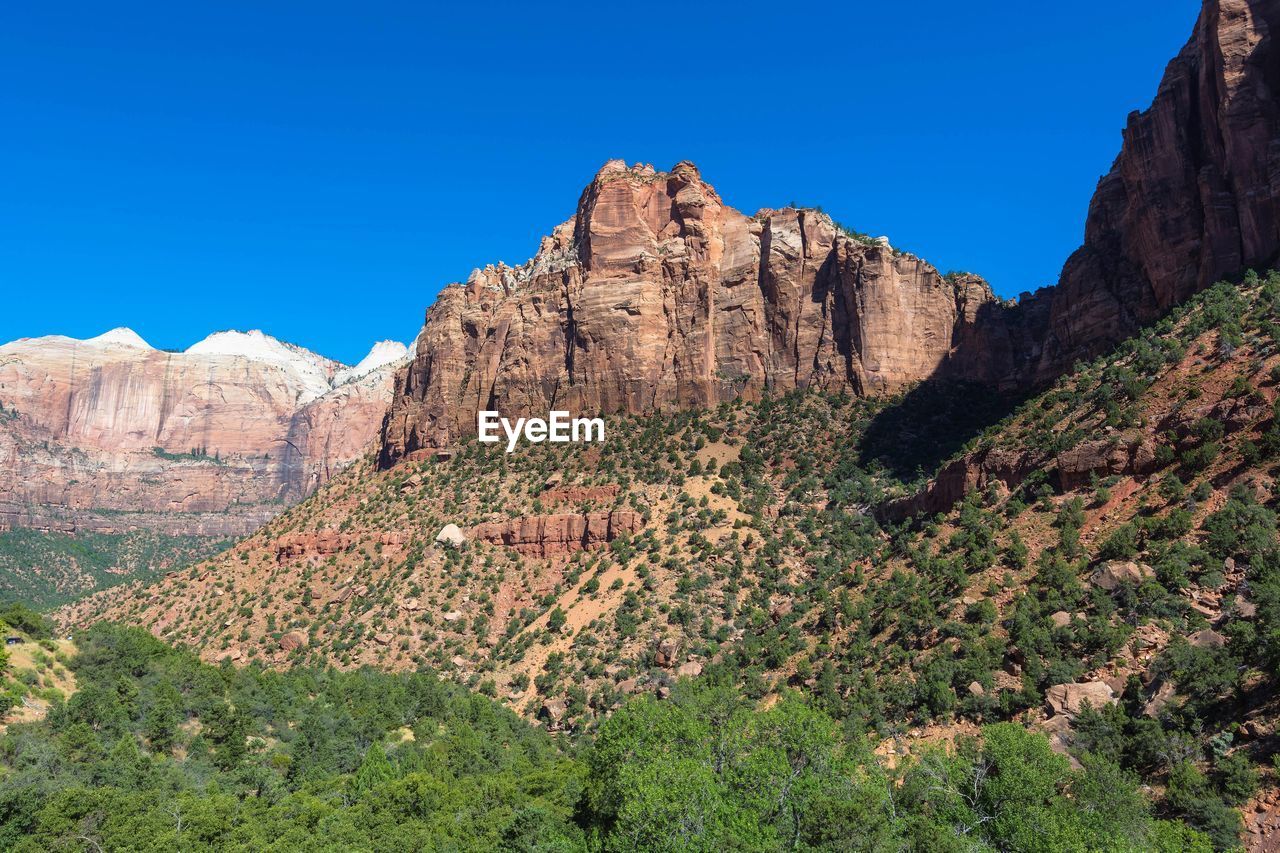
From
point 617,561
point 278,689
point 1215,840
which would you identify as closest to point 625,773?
point 1215,840

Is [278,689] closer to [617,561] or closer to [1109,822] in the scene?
[617,561]

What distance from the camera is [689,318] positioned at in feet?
297

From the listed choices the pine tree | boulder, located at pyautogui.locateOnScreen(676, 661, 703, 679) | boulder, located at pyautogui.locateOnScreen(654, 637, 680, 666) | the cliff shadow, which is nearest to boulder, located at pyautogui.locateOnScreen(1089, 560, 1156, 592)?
boulder, located at pyautogui.locateOnScreen(676, 661, 703, 679)

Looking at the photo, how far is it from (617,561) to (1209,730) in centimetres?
4603

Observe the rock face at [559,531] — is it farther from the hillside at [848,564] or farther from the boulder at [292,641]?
the boulder at [292,641]

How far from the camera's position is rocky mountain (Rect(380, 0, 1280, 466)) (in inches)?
3029

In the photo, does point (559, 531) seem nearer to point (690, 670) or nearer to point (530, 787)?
point (690, 670)

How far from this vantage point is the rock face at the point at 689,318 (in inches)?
3398

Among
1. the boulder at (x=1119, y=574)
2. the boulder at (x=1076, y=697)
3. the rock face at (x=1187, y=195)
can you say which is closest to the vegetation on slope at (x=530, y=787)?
the boulder at (x=1076, y=697)

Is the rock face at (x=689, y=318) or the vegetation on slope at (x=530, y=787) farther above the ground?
the rock face at (x=689, y=318)

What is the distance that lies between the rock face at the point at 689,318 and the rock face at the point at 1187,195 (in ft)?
46.1

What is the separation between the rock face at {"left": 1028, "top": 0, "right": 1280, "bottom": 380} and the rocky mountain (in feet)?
1.17

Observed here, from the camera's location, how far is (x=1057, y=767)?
26.9 metres

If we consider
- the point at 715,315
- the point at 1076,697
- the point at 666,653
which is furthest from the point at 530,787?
the point at 715,315
